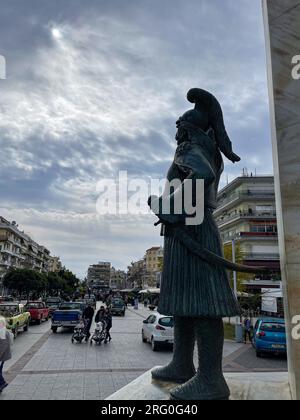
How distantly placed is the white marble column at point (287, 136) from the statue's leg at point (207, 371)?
106 cm

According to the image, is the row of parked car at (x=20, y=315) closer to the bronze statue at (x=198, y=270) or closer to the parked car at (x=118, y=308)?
the parked car at (x=118, y=308)

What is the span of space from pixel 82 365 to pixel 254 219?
4027cm

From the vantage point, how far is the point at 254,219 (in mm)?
46875

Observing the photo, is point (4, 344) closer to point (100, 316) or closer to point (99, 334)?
point (99, 334)

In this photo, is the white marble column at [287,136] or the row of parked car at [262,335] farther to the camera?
the row of parked car at [262,335]

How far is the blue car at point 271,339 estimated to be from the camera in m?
12.2

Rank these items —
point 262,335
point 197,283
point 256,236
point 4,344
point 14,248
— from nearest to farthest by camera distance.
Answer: point 197,283, point 4,344, point 262,335, point 256,236, point 14,248

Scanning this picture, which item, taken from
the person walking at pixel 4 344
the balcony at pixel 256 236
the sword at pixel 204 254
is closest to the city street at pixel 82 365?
the person walking at pixel 4 344

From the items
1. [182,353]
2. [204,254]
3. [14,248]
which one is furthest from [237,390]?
[14,248]

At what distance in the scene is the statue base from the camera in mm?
3223

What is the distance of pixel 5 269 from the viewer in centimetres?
6738
